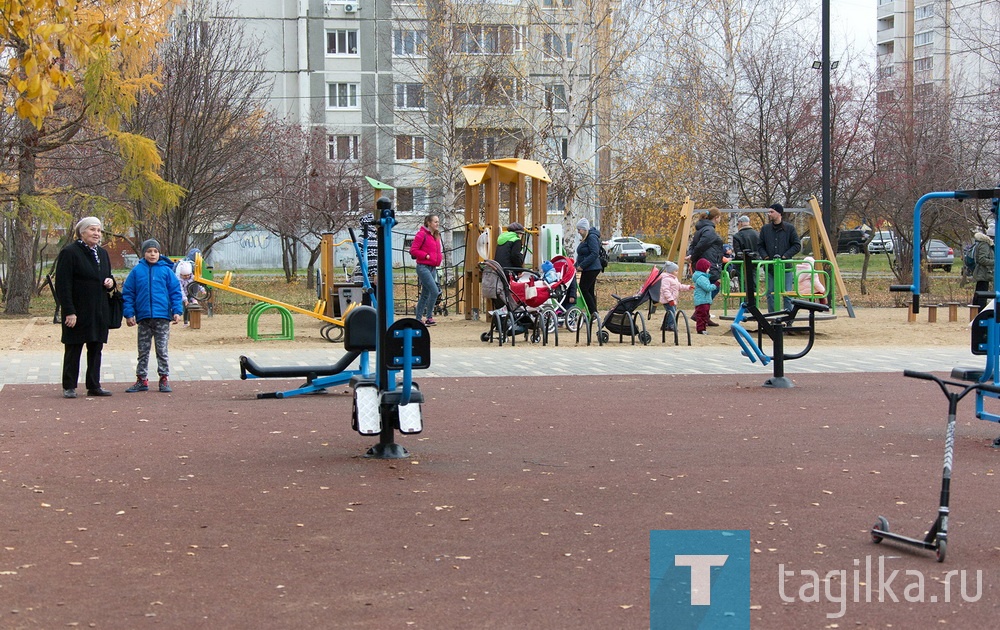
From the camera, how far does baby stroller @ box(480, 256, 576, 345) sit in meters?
17.5

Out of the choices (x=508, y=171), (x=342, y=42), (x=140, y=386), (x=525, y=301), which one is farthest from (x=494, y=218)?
(x=342, y=42)

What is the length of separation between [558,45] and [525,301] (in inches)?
777

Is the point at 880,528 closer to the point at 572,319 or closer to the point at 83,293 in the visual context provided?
the point at 83,293

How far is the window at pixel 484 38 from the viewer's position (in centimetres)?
3769

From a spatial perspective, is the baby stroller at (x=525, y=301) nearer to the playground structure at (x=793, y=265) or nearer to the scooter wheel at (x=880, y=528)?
the playground structure at (x=793, y=265)

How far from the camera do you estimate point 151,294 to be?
12.2 meters

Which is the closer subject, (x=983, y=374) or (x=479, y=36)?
(x=983, y=374)

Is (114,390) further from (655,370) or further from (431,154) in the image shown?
(431,154)

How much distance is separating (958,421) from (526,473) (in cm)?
431

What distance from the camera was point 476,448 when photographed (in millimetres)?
8477

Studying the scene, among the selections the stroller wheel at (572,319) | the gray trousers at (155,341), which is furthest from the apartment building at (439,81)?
the gray trousers at (155,341)

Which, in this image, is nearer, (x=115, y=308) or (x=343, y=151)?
(x=115, y=308)

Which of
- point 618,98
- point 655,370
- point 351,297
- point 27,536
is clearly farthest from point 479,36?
point 27,536

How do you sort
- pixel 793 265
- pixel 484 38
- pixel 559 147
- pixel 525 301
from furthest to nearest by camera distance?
1. pixel 484 38
2. pixel 559 147
3. pixel 793 265
4. pixel 525 301
